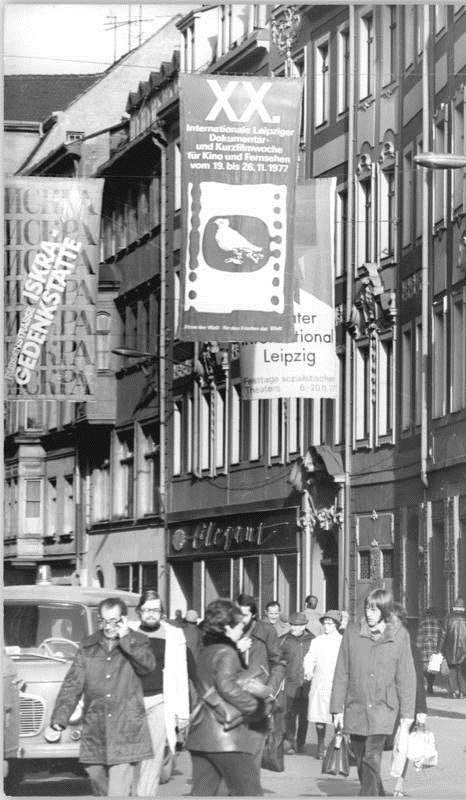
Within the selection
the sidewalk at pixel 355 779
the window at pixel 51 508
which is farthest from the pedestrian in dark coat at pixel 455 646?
the window at pixel 51 508

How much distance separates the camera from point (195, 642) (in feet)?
46.1

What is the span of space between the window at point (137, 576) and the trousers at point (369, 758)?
3.72 meters

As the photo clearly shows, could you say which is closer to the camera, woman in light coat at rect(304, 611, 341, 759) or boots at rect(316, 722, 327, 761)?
boots at rect(316, 722, 327, 761)

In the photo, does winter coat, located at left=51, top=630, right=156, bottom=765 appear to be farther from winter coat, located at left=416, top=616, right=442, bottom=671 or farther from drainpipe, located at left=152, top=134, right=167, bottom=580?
drainpipe, located at left=152, top=134, right=167, bottom=580

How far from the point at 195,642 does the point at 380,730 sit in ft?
8.35

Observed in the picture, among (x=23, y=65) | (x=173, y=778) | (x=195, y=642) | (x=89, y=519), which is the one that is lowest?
(x=173, y=778)

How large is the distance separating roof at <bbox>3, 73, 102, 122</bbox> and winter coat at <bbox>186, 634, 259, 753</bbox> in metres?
6.15

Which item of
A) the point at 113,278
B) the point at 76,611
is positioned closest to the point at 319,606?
the point at 76,611

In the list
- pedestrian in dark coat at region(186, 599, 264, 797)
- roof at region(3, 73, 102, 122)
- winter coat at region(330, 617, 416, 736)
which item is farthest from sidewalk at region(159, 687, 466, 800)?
roof at region(3, 73, 102, 122)

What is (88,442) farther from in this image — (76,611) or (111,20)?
(111,20)

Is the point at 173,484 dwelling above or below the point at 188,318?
below

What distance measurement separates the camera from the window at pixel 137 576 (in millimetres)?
15750

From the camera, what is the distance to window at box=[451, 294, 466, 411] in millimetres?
14445

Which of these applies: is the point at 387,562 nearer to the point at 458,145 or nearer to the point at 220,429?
the point at 220,429
